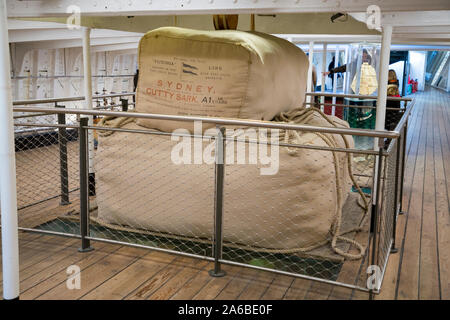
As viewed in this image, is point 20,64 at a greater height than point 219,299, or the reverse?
point 20,64

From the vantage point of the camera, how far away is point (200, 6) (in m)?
2.67

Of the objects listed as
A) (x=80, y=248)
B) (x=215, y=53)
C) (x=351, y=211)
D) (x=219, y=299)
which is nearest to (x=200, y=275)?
(x=219, y=299)

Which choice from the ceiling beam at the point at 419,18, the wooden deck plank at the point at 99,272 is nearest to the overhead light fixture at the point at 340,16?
the ceiling beam at the point at 419,18

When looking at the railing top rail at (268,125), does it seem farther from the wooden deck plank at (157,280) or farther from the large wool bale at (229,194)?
the wooden deck plank at (157,280)

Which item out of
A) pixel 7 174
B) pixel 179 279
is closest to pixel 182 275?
pixel 179 279

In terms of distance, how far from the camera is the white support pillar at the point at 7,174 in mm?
1722

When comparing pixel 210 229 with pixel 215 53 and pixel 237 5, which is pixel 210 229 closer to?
pixel 215 53

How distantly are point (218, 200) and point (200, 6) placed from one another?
113 cm

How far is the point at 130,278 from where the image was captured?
2703 mm

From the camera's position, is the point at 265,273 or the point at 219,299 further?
the point at 265,273

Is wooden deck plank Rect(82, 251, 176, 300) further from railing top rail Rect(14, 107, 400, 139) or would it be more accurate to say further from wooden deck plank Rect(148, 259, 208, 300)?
railing top rail Rect(14, 107, 400, 139)

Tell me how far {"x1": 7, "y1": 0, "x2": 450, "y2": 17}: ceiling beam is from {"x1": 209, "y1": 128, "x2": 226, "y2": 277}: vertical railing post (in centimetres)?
71

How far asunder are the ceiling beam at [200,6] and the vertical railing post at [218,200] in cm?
71

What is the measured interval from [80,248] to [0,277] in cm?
56
